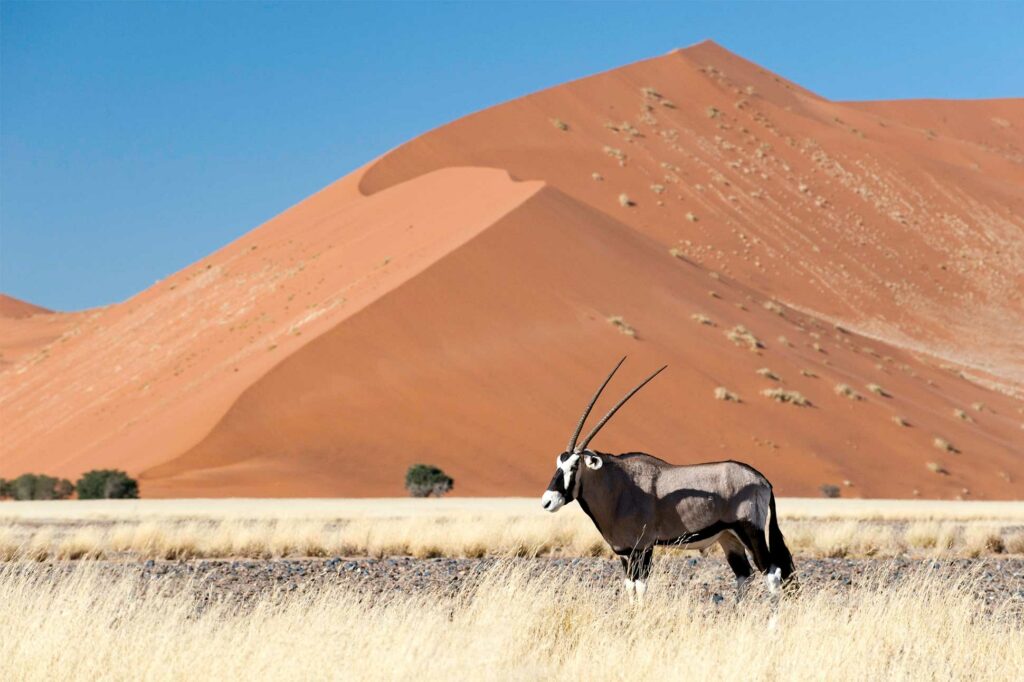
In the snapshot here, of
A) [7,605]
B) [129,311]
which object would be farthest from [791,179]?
[7,605]

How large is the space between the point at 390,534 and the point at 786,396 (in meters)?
24.5

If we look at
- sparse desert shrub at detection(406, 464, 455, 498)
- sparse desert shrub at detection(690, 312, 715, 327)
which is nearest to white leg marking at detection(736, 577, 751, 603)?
sparse desert shrub at detection(406, 464, 455, 498)

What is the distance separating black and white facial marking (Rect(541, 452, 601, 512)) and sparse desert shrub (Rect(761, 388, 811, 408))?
30205 mm

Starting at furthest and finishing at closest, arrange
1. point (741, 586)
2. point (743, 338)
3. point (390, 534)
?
point (743, 338) → point (390, 534) → point (741, 586)

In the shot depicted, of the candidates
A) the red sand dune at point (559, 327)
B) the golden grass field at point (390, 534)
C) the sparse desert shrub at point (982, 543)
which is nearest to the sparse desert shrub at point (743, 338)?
the red sand dune at point (559, 327)

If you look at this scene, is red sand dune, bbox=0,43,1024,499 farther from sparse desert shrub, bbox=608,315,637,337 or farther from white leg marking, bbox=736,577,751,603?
white leg marking, bbox=736,577,751,603

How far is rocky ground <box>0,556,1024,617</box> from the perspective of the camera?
1062 centimetres

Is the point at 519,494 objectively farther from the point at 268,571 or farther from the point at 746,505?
the point at 746,505

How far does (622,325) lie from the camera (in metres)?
38.7

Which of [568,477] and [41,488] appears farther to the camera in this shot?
[41,488]

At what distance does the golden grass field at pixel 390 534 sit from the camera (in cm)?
1480

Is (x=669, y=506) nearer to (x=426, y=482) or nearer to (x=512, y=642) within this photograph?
(x=512, y=642)

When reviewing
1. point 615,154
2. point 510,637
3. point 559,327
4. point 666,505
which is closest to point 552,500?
point 666,505

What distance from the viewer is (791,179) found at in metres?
69.1
